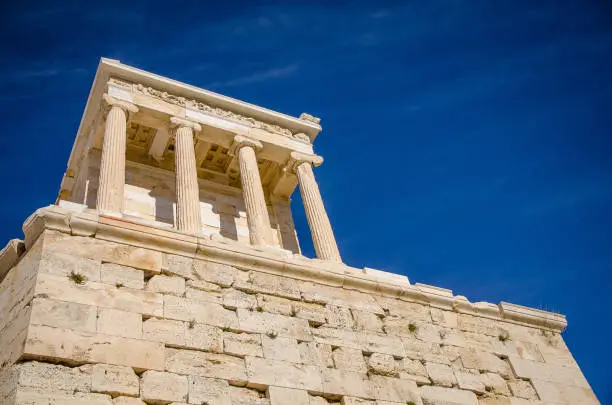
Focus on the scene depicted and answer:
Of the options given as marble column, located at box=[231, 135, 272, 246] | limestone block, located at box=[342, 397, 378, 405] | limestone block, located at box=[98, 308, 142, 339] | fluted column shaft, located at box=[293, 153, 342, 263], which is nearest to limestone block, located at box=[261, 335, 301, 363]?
limestone block, located at box=[342, 397, 378, 405]

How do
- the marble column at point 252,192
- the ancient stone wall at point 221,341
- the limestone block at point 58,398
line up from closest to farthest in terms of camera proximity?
the limestone block at point 58,398 → the ancient stone wall at point 221,341 → the marble column at point 252,192

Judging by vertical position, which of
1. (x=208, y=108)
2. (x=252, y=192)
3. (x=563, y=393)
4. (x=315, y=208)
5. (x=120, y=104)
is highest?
(x=208, y=108)

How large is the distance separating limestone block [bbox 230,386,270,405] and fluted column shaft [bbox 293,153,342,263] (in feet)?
22.9

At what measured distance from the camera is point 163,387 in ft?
24.0

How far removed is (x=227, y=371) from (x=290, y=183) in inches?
464

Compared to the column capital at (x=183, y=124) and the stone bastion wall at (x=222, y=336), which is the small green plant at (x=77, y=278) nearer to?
the stone bastion wall at (x=222, y=336)

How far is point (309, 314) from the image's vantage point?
31.1 feet

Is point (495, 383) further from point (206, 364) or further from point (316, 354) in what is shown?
point (206, 364)

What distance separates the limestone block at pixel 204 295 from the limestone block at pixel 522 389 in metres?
5.11

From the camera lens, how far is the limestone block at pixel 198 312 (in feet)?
27.0

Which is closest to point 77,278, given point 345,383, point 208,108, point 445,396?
point 345,383

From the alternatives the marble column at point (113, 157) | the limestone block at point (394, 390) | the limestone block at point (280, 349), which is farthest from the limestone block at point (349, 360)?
the marble column at point (113, 157)

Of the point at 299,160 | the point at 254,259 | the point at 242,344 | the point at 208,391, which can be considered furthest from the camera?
the point at 299,160

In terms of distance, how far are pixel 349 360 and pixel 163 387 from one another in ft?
9.39
